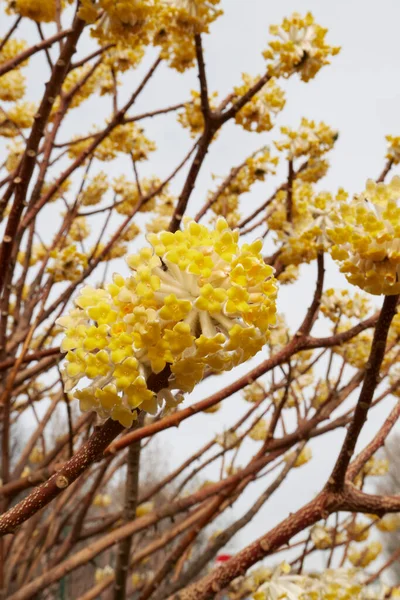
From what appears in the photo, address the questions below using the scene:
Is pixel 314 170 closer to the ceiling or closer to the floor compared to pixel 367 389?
closer to the ceiling

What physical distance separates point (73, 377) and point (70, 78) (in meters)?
2.62

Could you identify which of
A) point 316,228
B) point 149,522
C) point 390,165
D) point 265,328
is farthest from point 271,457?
point 265,328

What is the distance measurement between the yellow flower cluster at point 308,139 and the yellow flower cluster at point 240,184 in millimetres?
195

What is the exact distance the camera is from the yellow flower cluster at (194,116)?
8.00 feet

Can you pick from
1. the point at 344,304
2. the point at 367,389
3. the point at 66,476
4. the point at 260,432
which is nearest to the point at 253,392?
the point at 260,432

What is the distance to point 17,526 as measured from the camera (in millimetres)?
634

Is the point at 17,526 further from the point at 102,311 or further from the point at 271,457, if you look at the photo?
the point at 271,457

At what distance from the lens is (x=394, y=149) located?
1972 mm

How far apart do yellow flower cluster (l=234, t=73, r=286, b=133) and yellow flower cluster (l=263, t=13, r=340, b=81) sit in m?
0.29

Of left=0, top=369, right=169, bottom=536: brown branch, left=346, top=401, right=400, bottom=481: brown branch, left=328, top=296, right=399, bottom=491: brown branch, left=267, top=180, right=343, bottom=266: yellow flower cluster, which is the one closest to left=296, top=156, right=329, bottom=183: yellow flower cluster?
left=267, top=180, right=343, bottom=266: yellow flower cluster

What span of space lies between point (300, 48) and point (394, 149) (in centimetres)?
53

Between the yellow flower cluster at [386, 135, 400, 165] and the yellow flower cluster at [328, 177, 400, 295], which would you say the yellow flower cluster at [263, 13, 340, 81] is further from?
the yellow flower cluster at [328, 177, 400, 295]

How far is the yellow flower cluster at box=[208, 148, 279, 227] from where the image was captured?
97.3 inches

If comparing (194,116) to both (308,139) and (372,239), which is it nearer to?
(308,139)
